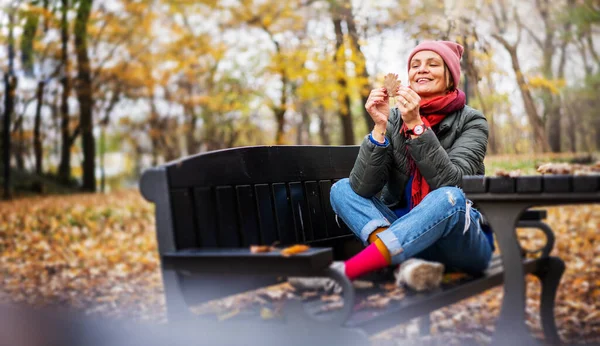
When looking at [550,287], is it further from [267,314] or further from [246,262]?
[246,262]

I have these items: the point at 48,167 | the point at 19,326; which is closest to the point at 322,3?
the point at 19,326

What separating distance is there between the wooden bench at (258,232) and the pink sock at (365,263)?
121 millimetres

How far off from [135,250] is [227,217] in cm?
596

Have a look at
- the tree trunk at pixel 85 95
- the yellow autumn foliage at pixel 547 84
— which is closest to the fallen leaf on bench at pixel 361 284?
the yellow autumn foliage at pixel 547 84

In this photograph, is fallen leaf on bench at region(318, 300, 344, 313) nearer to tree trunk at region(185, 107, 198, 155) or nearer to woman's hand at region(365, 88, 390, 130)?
woman's hand at region(365, 88, 390, 130)

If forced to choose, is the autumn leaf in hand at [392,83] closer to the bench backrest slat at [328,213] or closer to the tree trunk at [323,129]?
the bench backrest slat at [328,213]

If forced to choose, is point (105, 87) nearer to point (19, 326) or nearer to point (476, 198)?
point (19, 326)

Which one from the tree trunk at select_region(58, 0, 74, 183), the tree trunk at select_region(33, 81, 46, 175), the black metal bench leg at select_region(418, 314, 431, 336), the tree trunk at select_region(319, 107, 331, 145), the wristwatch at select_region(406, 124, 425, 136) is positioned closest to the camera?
the wristwatch at select_region(406, 124, 425, 136)

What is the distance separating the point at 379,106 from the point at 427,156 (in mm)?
274

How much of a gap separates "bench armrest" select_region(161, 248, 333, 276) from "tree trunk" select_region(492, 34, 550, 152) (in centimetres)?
484

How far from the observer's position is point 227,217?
2.74 meters

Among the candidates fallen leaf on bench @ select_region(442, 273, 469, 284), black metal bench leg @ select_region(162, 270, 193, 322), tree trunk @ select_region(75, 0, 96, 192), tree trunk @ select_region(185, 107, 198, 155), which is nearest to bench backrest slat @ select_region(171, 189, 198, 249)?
black metal bench leg @ select_region(162, 270, 193, 322)

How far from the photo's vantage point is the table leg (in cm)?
245

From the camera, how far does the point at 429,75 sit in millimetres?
2770
